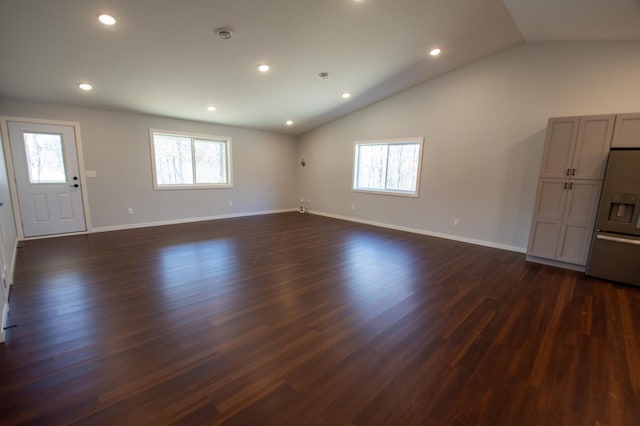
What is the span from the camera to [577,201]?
144 inches

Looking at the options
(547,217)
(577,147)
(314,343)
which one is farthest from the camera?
(547,217)

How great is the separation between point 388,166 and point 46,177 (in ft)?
22.2

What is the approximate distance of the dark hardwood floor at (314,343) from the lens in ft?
4.92

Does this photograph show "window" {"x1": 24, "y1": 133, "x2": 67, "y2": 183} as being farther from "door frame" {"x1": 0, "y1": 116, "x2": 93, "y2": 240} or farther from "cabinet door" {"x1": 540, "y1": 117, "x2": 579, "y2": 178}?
"cabinet door" {"x1": 540, "y1": 117, "x2": 579, "y2": 178}

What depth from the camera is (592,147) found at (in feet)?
11.5

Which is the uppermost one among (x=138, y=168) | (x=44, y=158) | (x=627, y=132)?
(x=627, y=132)

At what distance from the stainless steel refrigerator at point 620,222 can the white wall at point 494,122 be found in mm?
981

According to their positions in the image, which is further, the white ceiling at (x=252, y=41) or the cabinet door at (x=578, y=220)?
the cabinet door at (x=578, y=220)

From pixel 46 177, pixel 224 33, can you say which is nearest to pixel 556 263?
pixel 224 33

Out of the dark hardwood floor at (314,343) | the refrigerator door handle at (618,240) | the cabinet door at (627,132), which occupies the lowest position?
the dark hardwood floor at (314,343)

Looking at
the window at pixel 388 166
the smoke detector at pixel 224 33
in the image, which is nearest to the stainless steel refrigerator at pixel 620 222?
the window at pixel 388 166

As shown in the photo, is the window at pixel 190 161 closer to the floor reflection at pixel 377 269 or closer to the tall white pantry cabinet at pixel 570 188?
the floor reflection at pixel 377 269

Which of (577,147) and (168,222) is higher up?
(577,147)

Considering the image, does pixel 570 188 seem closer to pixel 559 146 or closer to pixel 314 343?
pixel 559 146
